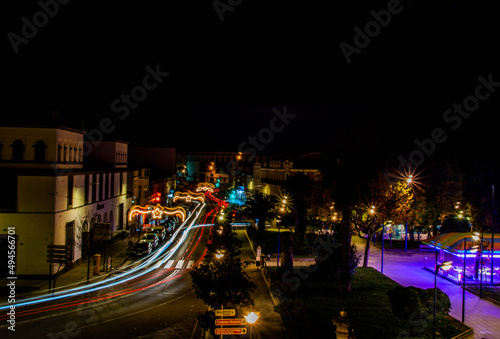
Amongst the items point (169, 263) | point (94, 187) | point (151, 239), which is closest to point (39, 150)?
point (94, 187)

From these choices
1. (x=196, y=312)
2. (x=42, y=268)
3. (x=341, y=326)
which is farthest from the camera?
(x=42, y=268)

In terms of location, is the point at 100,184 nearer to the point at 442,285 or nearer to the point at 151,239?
the point at 151,239

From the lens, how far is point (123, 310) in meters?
17.6

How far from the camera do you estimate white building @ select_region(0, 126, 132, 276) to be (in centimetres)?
2311

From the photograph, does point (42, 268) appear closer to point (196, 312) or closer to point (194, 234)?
point (196, 312)

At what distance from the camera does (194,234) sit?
133 ft

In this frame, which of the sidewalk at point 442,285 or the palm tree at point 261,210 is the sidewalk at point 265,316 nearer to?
the sidewalk at point 442,285

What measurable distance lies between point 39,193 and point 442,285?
77.4ft

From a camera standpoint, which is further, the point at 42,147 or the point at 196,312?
the point at 42,147

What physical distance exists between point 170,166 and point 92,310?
2062 inches

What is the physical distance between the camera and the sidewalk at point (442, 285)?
Result: 16.0m

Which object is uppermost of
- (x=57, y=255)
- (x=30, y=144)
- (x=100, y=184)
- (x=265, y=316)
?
(x=30, y=144)

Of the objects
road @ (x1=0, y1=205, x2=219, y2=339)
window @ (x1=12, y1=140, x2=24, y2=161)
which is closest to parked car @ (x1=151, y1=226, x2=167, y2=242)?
road @ (x1=0, y1=205, x2=219, y2=339)

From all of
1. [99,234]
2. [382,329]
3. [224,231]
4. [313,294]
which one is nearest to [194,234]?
[99,234]
